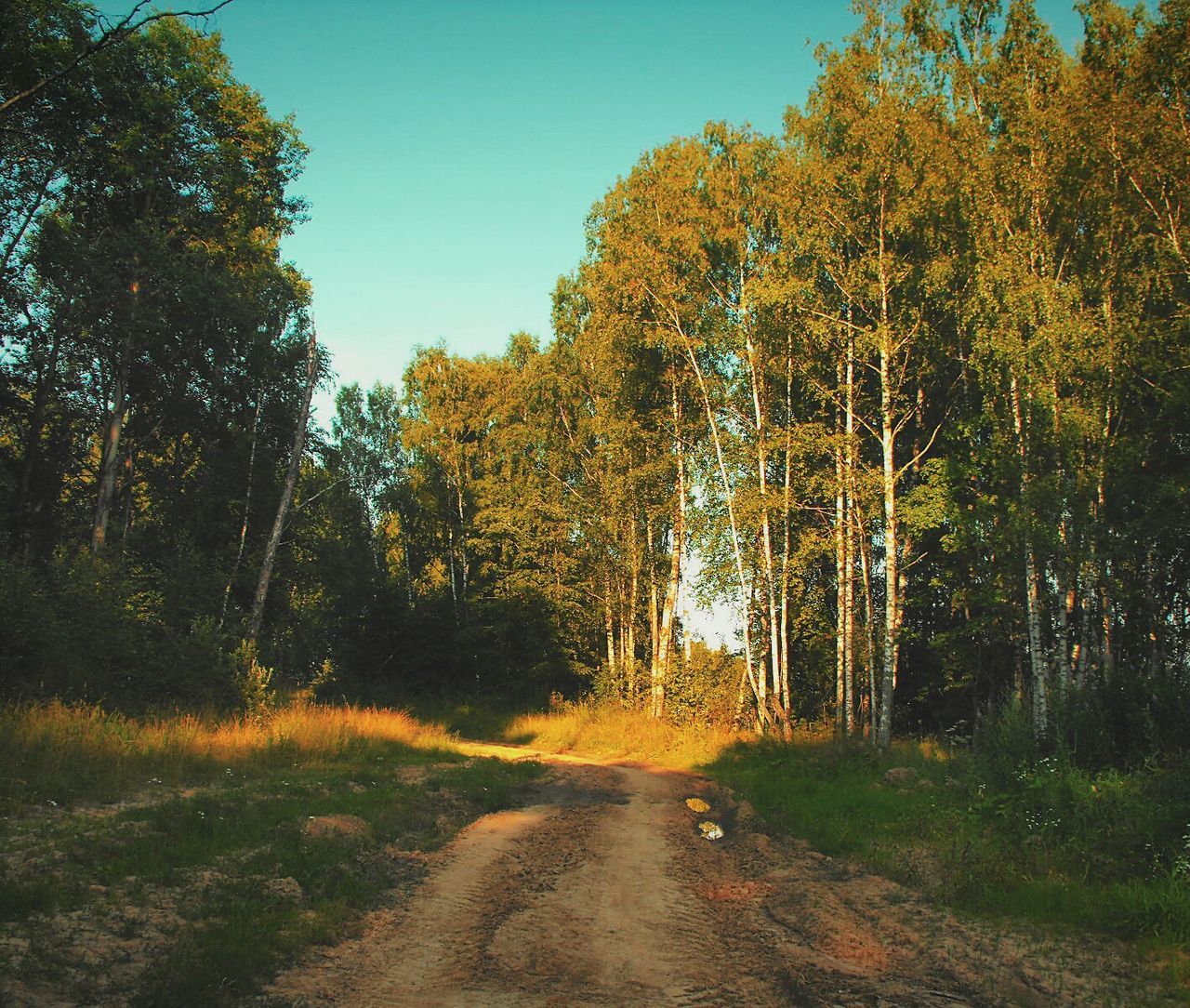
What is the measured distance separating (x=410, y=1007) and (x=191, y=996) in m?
1.28

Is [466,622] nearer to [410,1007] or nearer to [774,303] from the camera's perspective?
[774,303]

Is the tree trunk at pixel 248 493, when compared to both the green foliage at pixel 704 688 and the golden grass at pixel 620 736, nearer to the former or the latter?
the golden grass at pixel 620 736

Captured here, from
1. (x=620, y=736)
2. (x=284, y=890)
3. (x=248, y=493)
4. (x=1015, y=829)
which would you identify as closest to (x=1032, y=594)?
(x=1015, y=829)

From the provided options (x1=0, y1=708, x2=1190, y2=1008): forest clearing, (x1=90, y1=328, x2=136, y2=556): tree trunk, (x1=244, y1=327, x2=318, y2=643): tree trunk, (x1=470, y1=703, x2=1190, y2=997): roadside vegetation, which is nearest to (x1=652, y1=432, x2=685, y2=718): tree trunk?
(x1=470, y1=703, x2=1190, y2=997): roadside vegetation

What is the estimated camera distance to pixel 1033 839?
26.0ft

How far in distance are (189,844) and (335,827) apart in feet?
5.54

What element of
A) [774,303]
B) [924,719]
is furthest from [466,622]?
[774,303]

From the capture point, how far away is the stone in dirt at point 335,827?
803 cm

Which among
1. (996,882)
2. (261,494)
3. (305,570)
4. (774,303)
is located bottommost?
(996,882)

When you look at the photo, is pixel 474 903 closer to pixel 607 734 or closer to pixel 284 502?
pixel 284 502

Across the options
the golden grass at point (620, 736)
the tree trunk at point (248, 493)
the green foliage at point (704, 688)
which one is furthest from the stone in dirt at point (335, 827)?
the tree trunk at point (248, 493)

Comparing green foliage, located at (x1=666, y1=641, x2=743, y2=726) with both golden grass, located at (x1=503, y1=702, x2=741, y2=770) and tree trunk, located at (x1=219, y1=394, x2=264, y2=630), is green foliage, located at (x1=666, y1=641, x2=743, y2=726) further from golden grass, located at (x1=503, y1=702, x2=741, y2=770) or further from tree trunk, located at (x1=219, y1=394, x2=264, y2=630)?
tree trunk, located at (x1=219, y1=394, x2=264, y2=630)

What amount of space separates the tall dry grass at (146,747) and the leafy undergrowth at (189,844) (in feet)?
0.11

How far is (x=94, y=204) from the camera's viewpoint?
22031 mm
